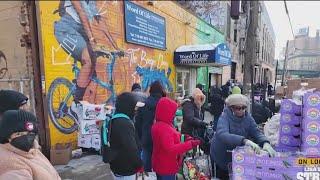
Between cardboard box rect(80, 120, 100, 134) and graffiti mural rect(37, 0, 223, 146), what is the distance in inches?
11.8

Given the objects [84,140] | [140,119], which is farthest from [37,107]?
[140,119]

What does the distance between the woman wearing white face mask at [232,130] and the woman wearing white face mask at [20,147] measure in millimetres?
1753

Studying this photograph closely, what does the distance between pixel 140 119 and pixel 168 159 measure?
134cm

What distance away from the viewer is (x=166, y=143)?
3.45 metres

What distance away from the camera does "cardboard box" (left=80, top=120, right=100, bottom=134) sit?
22.6 feet

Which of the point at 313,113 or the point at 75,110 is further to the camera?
the point at 75,110

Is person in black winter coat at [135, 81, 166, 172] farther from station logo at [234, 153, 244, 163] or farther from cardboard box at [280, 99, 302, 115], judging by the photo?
cardboard box at [280, 99, 302, 115]

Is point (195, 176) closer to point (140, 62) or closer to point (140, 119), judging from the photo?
point (140, 119)

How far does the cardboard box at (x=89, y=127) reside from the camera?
6879 millimetres

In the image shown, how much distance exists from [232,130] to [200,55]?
9.46 m

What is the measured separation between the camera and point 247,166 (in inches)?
106

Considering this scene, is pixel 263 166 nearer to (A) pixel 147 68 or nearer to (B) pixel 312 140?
(B) pixel 312 140

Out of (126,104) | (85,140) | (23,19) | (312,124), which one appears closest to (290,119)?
(312,124)

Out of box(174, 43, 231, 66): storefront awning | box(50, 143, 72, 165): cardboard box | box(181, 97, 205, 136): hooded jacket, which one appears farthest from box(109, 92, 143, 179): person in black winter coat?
box(174, 43, 231, 66): storefront awning
